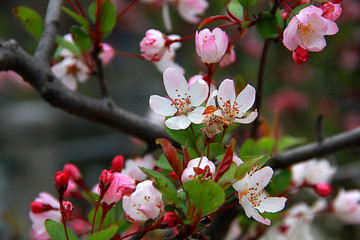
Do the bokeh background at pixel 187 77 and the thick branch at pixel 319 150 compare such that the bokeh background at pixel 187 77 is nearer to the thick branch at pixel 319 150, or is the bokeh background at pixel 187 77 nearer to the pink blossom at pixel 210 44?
the thick branch at pixel 319 150

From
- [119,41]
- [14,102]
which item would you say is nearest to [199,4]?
[14,102]

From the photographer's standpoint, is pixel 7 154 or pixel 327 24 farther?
pixel 7 154

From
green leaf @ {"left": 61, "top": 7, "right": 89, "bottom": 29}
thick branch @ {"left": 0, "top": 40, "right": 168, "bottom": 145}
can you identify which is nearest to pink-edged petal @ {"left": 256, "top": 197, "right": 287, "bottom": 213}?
thick branch @ {"left": 0, "top": 40, "right": 168, "bottom": 145}

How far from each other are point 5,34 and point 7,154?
0.82 meters

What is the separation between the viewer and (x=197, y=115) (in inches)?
20.0

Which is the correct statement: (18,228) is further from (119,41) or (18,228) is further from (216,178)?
(119,41)

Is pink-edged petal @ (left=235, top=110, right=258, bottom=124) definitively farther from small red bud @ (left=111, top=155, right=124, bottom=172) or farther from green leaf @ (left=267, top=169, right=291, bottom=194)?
green leaf @ (left=267, top=169, right=291, bottom=194)

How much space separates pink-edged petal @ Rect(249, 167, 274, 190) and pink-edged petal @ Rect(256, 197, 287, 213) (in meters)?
0.03

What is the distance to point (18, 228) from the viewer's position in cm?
152

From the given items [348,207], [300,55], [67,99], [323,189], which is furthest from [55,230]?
[348,207]

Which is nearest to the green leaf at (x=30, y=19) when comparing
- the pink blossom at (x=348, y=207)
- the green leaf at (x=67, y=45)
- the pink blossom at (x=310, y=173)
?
the green leaf at (x=67, y=45)

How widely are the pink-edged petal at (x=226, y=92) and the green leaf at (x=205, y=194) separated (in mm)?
116

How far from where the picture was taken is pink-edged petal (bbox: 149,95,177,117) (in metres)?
0.53

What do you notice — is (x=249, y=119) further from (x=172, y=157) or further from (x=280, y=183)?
(x=280, y=183)
